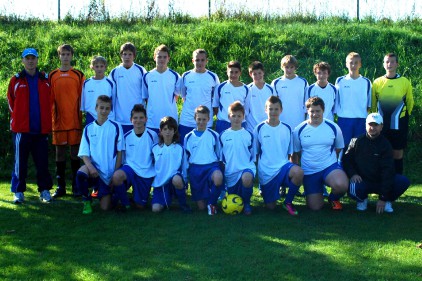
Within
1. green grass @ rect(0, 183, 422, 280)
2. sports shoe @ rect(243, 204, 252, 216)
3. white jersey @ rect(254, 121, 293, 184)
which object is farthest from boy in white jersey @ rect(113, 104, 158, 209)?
white jersey @ rect(254, 121, 293, 184)

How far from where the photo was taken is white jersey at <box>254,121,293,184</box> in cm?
716

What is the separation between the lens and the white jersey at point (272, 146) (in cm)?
716

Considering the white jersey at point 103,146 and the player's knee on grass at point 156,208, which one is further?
the white jersey at point 103,146

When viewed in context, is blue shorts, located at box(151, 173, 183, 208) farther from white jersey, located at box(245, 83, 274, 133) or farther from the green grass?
white jersey, located at box(245, 83, 274, 133)

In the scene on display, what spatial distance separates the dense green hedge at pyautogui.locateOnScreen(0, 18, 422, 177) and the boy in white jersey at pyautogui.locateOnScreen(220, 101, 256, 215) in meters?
5.39


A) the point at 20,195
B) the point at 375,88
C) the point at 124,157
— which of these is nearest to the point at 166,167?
the point at 124,157

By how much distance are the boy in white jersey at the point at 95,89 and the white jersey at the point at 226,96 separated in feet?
4.39

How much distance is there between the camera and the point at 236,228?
20.6 ft

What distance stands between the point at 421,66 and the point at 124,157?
8263 mm

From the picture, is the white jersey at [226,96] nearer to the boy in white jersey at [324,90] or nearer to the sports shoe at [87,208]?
the boy in white jersey at [324,90]

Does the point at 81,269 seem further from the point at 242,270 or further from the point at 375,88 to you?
the point at 375,88

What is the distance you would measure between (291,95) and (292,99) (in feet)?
0.17

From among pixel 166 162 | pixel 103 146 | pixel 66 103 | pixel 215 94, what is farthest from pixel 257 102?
pixel 66 103

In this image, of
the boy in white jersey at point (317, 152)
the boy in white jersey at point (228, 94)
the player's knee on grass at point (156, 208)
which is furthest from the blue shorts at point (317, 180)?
the player's knee on grass at point (156, 208)
